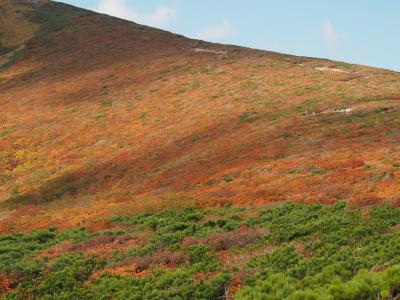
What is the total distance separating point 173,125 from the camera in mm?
58062

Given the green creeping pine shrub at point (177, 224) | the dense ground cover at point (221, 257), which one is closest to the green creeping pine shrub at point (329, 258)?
the dense ground cover at point (221, 257)

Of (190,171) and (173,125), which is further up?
(173,125)

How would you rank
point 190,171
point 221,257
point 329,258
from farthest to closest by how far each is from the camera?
point 190,171 → point 221,257 → point 329,258

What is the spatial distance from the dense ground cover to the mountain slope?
11.3ft

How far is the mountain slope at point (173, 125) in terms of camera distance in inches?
1266

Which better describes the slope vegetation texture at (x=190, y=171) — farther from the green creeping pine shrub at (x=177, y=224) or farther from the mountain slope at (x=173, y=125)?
the mountain slope at (x=173, y=125)

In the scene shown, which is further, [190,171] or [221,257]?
[190,171]

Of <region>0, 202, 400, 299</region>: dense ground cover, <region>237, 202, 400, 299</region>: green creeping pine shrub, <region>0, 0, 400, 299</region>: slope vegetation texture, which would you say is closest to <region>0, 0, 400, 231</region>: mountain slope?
<region>0, 0, 400, 299</region>: slope vegetation texture

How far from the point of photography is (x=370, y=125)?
42750mm

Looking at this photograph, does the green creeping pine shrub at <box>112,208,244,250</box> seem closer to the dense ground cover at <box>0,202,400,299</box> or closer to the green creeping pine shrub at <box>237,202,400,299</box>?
the dense ground cover at <box>0,202,400,299</box>

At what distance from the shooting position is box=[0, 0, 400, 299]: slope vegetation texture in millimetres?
17188

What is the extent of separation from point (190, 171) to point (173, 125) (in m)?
18.4

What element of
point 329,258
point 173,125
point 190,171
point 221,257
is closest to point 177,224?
point 221,257

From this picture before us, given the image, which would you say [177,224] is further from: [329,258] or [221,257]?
[329,258]
